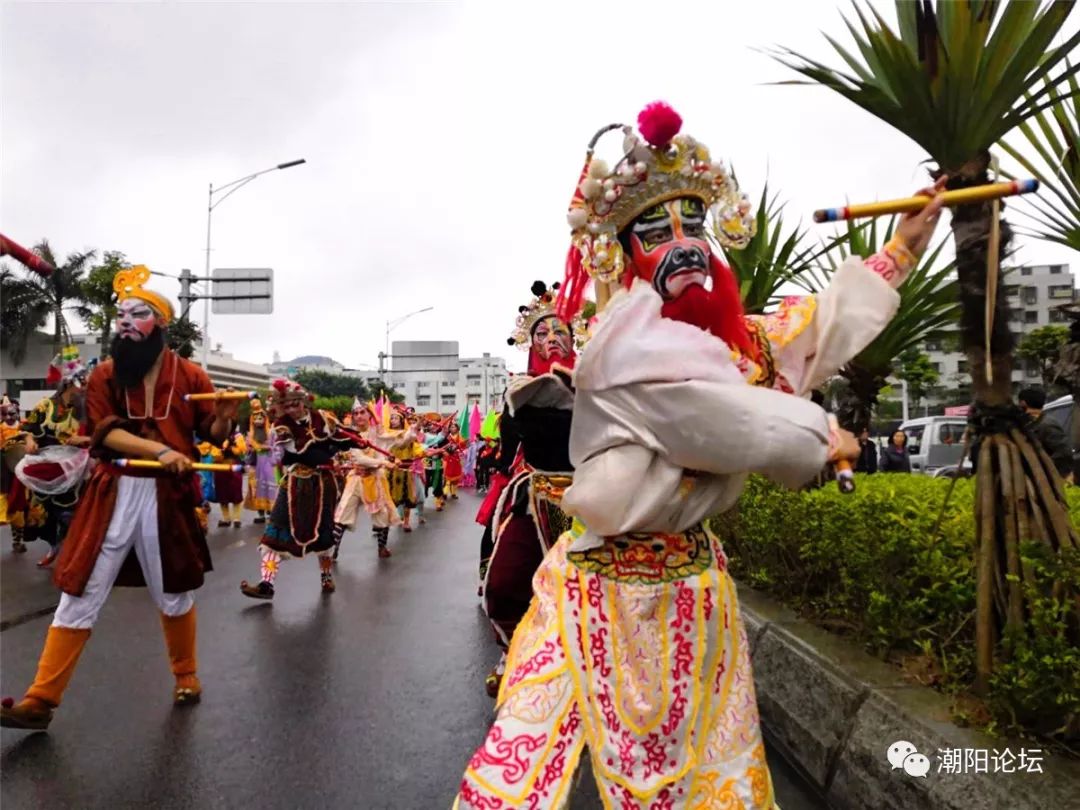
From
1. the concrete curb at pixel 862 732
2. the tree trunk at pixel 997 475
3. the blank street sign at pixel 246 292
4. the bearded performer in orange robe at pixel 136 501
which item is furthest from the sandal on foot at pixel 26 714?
the blank street sign at pixel 246 292

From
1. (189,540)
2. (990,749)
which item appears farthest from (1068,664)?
(189,540)

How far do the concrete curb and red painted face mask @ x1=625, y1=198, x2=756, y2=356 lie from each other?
4.66ft

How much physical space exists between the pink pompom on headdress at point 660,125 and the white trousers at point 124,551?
3.20m

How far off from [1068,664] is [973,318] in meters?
1.29

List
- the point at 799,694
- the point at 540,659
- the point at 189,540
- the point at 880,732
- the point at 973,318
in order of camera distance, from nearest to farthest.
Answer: the point at 540,659
the point at 880,732
the point at 973,318
the point at 799,694
the point at 189,540

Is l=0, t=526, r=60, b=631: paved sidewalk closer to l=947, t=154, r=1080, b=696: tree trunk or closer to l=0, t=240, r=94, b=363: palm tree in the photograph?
l=947, t=154, r=1080, b=696: tree trunk

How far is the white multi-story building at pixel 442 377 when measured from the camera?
48.0 m

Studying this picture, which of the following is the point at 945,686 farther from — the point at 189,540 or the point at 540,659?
the point at 189,540

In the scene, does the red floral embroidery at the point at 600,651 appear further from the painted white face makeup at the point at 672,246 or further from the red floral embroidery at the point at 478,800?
the painted white face makeup at the point at 672,246

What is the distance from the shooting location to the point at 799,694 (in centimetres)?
356

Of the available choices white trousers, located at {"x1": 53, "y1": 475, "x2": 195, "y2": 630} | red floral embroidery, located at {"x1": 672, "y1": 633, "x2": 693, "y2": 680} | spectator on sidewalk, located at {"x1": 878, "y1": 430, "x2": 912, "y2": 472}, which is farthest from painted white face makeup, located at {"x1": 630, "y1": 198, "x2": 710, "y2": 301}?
spectator on sidewalk, located at {"x1": 878, "y1": 430, "x2": 912, "y2": 472}

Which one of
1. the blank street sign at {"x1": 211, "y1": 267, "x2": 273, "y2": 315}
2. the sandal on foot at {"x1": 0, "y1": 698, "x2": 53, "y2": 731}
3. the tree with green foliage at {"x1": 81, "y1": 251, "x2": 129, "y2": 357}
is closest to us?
the sandal on foot at {"x1": 0, "y1": 698, "x2": 53, "y2": 731}

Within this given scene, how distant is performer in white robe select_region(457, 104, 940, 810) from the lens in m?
2.01

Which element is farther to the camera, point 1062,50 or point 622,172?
point 1062,50
